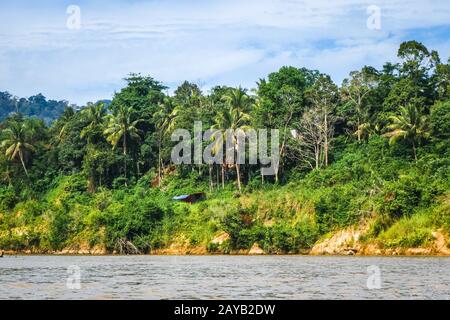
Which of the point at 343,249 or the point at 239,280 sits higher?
the point at 239,280

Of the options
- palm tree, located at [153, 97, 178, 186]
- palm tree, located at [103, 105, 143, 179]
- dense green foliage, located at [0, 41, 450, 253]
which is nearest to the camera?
dense green foliage, located at [0, 41, 450, 253]

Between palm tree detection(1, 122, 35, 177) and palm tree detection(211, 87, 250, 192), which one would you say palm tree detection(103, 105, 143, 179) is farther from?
palm tree detection(1, 122, 35, 177)

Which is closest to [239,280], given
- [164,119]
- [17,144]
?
[164,119]

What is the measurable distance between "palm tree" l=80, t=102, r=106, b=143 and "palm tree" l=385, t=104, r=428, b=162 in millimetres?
34184

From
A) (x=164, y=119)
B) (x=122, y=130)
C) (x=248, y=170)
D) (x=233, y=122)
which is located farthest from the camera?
(x=164, y=119)

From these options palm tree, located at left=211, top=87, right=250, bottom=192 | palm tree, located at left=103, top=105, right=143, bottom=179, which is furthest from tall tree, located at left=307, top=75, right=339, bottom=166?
palm tree, located at left=103, top=105, right=143, bottom=179

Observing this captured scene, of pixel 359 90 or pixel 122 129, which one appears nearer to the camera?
pixel 359 90

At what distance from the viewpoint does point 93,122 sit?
8500 cm

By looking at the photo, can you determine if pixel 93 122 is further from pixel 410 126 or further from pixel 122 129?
pixel 410 126

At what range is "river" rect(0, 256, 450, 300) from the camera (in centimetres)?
2894

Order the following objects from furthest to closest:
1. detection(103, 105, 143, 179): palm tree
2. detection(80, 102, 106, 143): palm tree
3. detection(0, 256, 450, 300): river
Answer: detection(80, 102, 106, 143): palm tree, detection(103, 105, 143, 179): palm tree, detection(0, 256, 450, 300): river

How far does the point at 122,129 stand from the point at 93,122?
5260mm
